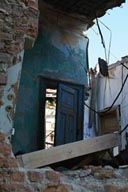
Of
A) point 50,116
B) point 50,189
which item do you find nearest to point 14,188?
point 50,189

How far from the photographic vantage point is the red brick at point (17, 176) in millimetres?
3279

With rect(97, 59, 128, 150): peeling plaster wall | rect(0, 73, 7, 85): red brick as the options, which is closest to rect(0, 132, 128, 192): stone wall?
rect(0, 73, 7, 85): red brick

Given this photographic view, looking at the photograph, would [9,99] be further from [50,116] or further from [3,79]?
[50,116]

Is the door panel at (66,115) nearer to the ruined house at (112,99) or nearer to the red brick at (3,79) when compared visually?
the ruined house at (112,99)

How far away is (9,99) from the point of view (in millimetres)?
3895

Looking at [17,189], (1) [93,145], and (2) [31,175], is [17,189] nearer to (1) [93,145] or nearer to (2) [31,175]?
(2) [31,175]

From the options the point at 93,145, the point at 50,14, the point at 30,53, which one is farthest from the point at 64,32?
the point at 93,145

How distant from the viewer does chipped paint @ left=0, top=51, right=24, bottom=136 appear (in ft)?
12.4

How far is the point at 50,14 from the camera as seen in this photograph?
24.1ft

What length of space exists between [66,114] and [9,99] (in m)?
3.12

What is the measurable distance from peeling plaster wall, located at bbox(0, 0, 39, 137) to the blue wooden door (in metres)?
2.73

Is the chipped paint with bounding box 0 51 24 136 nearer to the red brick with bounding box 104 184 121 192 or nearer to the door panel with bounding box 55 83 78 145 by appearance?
the red brick with bounding box 104 184 121 192

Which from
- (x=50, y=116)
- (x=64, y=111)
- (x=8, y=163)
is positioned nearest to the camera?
(x=8, y=163)

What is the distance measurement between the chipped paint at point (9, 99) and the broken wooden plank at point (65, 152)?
0.72 meters
